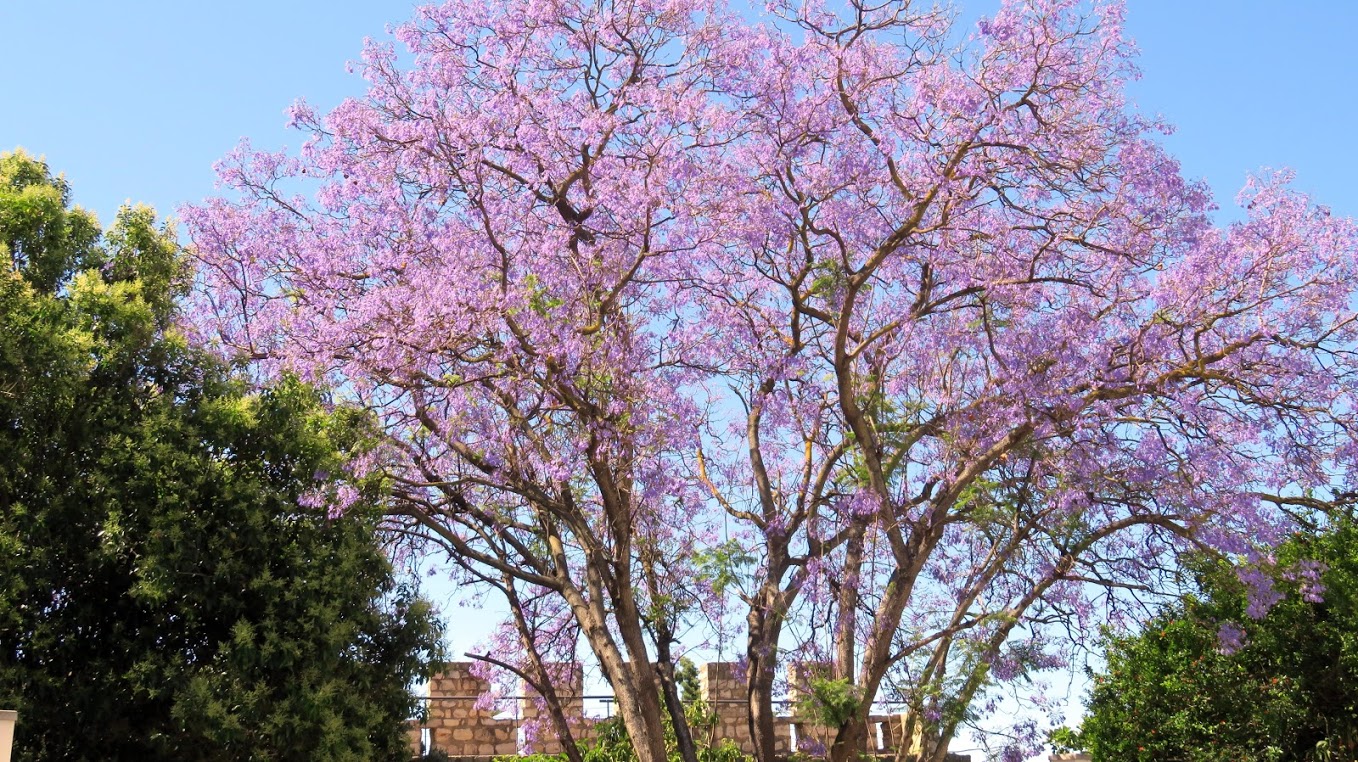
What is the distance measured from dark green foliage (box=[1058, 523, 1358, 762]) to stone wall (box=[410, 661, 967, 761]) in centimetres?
324

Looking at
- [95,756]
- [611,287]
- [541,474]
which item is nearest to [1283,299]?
[611,287]

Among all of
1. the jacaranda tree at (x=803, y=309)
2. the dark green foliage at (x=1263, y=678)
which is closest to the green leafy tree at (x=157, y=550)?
the jacaranda tree at (x=803, y=309)

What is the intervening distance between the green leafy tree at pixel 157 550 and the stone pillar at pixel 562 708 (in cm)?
403

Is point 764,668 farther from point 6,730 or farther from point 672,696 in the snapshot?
A: point 6,730

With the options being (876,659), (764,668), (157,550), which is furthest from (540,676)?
(157,550)

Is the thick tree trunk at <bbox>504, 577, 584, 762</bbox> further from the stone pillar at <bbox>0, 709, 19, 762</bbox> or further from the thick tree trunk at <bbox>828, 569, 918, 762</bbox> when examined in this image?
the stone pillar at <bbox>0, 709, 19, 762</bbox>

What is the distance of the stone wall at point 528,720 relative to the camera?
15008mm

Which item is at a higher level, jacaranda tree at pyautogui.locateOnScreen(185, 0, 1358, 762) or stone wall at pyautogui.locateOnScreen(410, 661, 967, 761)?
jacaranda tree at pyautogui.locateOnScreen(185, 0, 1358, 762)

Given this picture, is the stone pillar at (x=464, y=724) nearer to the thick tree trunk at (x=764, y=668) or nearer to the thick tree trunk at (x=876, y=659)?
the thick tree trunk at (x=764, y=668)

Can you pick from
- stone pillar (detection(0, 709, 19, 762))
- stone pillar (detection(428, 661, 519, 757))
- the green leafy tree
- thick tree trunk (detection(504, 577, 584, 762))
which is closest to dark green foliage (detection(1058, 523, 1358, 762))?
thick tree trunk (detection(504, 577, 584, 762))

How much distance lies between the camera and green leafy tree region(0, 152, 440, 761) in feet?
30.1

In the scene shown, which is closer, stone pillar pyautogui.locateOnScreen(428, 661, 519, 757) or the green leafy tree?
the green leafy tree

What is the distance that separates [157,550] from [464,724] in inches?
281

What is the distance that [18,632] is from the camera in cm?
923
